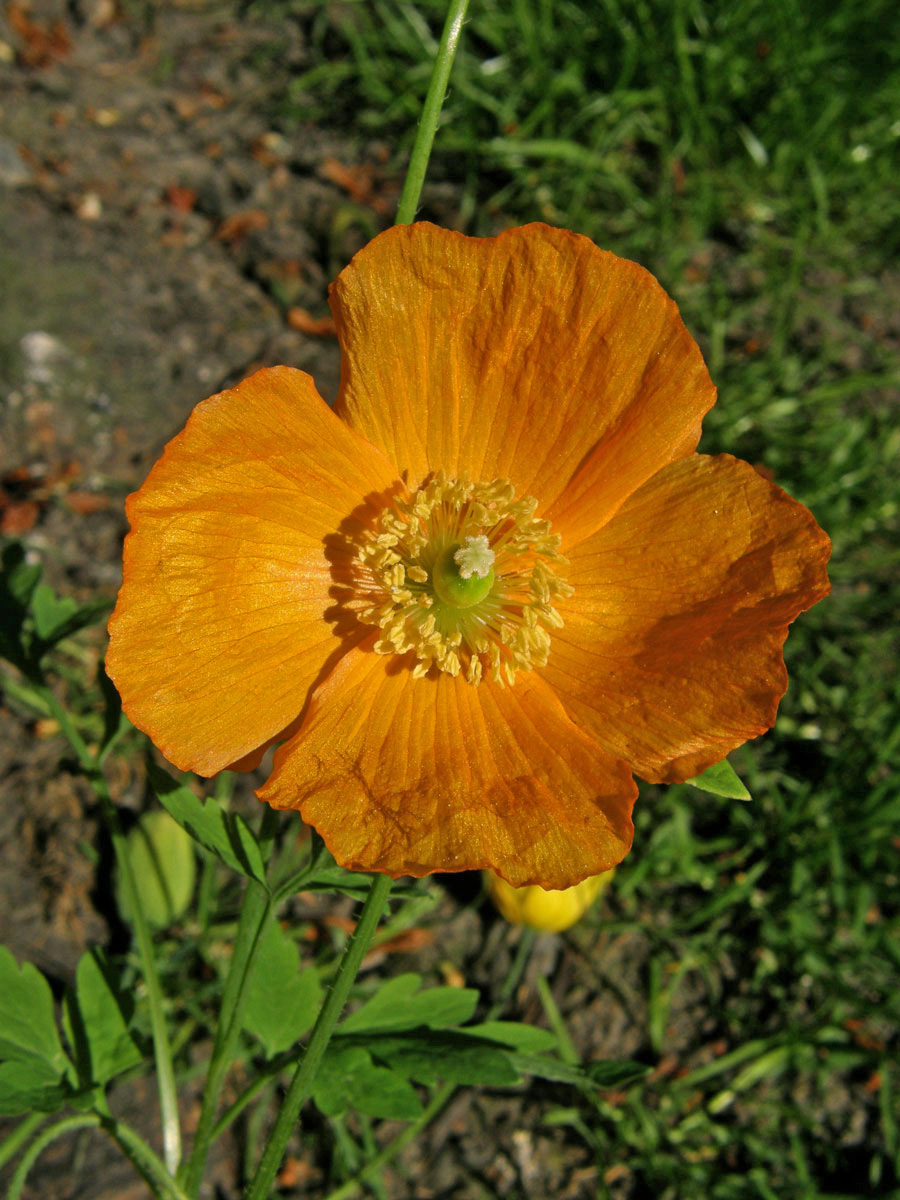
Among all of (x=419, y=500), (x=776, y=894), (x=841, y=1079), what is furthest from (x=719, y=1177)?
(x=419, y=500)

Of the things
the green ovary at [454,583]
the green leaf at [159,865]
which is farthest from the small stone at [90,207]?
the green ovary at [454,583]

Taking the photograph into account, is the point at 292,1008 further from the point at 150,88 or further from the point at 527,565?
the point at 150,88

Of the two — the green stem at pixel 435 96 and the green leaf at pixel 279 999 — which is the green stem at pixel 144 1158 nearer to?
the green leaf at pixel 279 999

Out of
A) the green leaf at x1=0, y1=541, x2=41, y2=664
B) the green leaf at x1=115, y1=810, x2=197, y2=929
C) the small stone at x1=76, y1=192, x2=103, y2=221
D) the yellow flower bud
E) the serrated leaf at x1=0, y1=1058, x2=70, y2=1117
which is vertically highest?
the small stone at x1=76, y1=192, x2=103, y2=221

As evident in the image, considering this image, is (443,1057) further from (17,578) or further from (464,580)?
(17,578)

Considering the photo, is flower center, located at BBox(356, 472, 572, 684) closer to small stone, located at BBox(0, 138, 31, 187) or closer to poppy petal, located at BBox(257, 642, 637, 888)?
poppy petal, located at BBox(257, 642, 637, 888)

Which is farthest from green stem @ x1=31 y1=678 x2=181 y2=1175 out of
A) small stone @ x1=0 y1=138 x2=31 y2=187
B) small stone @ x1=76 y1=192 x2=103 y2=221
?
small stone @ x1=0 y1=138 x2=31 y2=187
